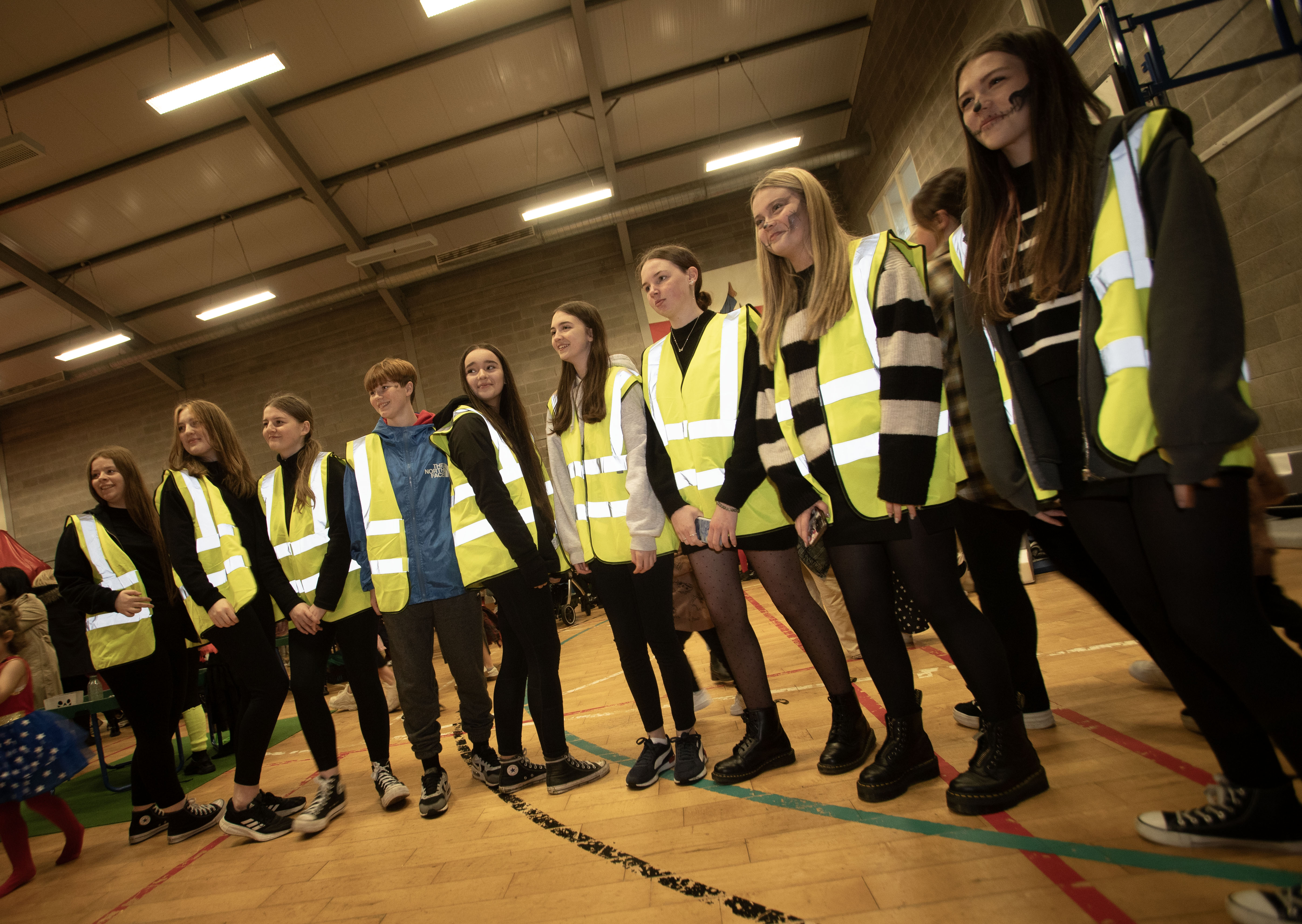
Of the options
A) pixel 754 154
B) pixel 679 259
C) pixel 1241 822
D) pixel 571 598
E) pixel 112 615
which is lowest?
pixel 571 598

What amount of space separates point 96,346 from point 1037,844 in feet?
41.8

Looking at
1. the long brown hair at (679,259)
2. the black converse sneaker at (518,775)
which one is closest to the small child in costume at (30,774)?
the black converse sneaker at (518,775)

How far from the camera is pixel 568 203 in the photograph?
900 cm

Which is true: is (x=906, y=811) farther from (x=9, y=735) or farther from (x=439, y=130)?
(x=439, y=130)

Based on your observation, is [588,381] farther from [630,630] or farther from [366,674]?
[366,674]

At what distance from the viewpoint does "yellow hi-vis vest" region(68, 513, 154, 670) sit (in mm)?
2582

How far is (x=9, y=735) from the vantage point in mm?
2410

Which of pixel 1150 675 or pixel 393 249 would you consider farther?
pixel 393 249

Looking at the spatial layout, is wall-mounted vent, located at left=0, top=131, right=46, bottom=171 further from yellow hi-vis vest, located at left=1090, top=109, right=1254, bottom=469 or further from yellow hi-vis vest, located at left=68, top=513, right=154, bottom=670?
yellow hi-vis vest, located at left=1090, top=109, right=1254, bottom=469

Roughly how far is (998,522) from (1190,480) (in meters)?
0.83

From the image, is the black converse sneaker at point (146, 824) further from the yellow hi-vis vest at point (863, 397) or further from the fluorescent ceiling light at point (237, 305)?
the fluorescent ceiling light at point (237, 305)

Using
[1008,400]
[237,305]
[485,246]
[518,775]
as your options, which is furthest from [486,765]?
[237,305]

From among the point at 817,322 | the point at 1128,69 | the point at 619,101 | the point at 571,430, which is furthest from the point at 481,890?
the point at 619,101

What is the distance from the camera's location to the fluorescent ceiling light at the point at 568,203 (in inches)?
351
